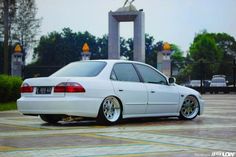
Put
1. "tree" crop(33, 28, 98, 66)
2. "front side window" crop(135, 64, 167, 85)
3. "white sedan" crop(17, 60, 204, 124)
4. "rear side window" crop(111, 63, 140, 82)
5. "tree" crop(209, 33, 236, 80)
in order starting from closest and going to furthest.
→ 1. "white sedan" crop(17, 60, 204, 124)
2. "rear side window" crop(111, 63, 140, 82)
3. "front side window" crop(135, 64, 167, 85)
4. "tree" crop(33, 28, 98, 66)
5. "tree" crop(209, 33, 236, 80)

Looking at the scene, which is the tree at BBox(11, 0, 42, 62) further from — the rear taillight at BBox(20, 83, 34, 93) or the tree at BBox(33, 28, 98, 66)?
the rear taillight at BBox(20, 83, 34, 93)

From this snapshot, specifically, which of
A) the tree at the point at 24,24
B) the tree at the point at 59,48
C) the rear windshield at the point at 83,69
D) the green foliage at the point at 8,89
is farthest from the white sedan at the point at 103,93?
the tree at the point at 59,48

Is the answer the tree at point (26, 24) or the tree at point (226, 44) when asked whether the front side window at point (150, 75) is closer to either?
the tree at point (26, 24)

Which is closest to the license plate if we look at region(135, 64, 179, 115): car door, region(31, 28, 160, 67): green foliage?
region(135, 64, 179, 115): car door

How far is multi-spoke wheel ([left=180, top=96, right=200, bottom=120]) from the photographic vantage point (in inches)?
559

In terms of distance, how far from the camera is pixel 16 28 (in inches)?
3420

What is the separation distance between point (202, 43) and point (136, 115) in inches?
4028

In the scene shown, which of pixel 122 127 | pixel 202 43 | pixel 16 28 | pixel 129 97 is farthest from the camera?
pixel 202 43

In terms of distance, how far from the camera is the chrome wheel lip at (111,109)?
1227 cm

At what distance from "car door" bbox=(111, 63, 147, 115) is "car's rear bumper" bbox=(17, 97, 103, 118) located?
69cm

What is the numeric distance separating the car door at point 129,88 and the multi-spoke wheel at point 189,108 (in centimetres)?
147

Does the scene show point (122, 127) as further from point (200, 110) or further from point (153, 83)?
point (200, 110)

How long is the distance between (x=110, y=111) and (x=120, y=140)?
3444mm

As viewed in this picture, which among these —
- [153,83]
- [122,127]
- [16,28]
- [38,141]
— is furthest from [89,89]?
[16,28]
